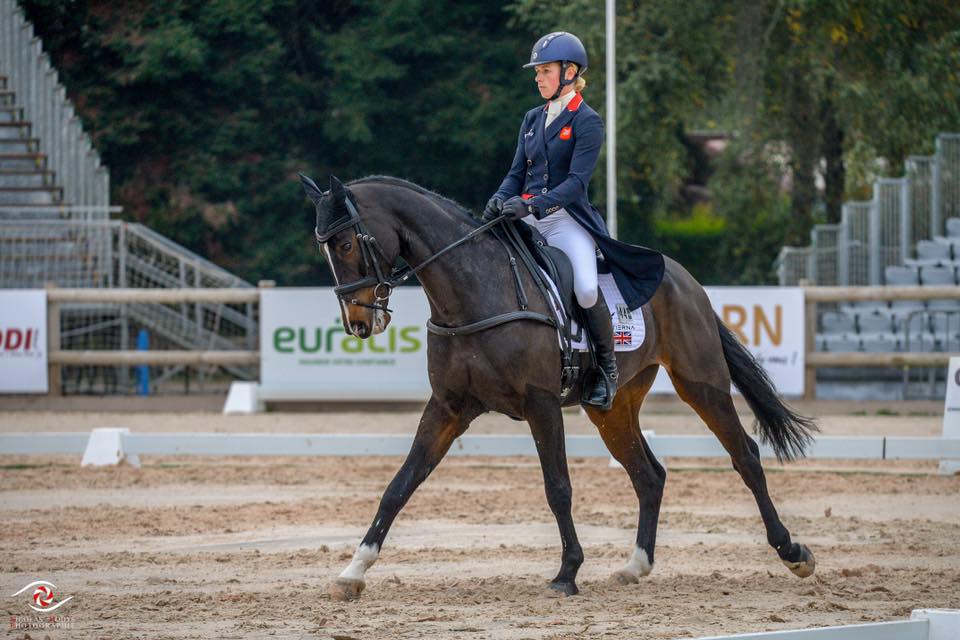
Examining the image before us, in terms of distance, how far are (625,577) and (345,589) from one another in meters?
1.50

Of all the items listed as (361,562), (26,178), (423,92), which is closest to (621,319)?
(361,562)

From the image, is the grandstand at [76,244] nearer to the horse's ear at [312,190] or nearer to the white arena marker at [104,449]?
the white arena marker at [104,449]

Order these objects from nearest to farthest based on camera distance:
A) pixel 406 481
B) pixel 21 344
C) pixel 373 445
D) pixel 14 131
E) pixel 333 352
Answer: pixel 406 481 → pixel 373 445 → pixel 333 352 → pixel 21 344 → pixel 14 131

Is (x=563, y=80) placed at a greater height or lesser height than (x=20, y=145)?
lesser

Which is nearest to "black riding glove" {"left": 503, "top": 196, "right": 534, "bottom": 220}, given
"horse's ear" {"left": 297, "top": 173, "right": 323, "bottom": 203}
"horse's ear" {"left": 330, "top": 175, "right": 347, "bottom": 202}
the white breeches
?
the white breeches

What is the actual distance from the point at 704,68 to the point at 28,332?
11158 millimetres

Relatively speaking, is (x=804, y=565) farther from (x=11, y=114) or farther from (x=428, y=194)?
(x=11, y=114)

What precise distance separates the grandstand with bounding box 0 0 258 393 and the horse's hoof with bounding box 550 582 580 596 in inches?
432

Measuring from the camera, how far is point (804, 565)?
6.48 meters

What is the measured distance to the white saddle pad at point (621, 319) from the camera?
21.7ft

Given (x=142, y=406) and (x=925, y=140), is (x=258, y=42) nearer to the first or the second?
(x=142, y=406)

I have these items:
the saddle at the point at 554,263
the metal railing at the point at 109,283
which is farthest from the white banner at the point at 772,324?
the saddle at the point at 554,263

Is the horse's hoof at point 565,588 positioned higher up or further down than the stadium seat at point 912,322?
further down

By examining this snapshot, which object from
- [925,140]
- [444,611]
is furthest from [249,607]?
[925,140]
